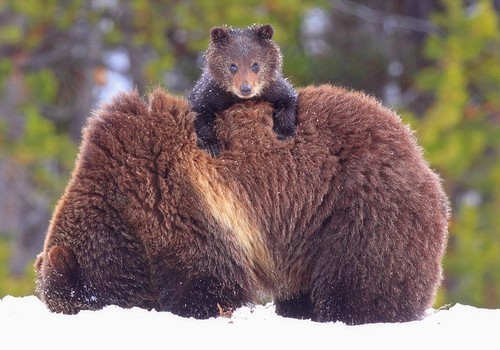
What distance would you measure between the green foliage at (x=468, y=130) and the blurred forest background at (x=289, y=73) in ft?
0.10

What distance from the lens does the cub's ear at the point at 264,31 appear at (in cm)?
827

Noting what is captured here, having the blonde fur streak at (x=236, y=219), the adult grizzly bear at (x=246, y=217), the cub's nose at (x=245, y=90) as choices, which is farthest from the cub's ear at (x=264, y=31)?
the blonde fur streak at (x=236, y=219)

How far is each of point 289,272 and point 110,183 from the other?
140cm

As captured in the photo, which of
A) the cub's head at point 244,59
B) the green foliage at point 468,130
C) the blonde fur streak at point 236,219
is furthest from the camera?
the green foliage at point 468,130

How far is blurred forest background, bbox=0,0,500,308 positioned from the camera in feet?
66.5

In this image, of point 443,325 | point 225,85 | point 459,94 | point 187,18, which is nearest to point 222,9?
point 187,18

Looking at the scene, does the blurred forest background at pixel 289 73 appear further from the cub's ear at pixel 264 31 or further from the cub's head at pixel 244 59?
the cub's ear at pixel 264 31

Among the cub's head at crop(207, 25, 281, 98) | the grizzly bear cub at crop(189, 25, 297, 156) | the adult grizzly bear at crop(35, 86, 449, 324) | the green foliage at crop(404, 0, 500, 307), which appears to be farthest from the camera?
the green foliage at crop(404, 0, 500, 307)

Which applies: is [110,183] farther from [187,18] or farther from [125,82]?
[125,82]

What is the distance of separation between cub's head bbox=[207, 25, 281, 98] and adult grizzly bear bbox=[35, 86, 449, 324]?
41 cm

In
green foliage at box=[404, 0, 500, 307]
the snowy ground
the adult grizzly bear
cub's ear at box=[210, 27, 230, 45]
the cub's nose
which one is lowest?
the snowy ground

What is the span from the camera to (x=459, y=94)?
2014cm

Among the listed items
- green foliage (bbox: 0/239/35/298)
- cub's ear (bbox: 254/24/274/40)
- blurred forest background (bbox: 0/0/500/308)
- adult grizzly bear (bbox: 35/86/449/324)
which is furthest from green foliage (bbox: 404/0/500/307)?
adult grizzly bear (bbox: 35/86/449/324)

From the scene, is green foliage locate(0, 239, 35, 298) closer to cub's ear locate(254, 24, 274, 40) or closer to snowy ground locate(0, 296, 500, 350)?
cub's ear locate(254, 24, 274, 40)
